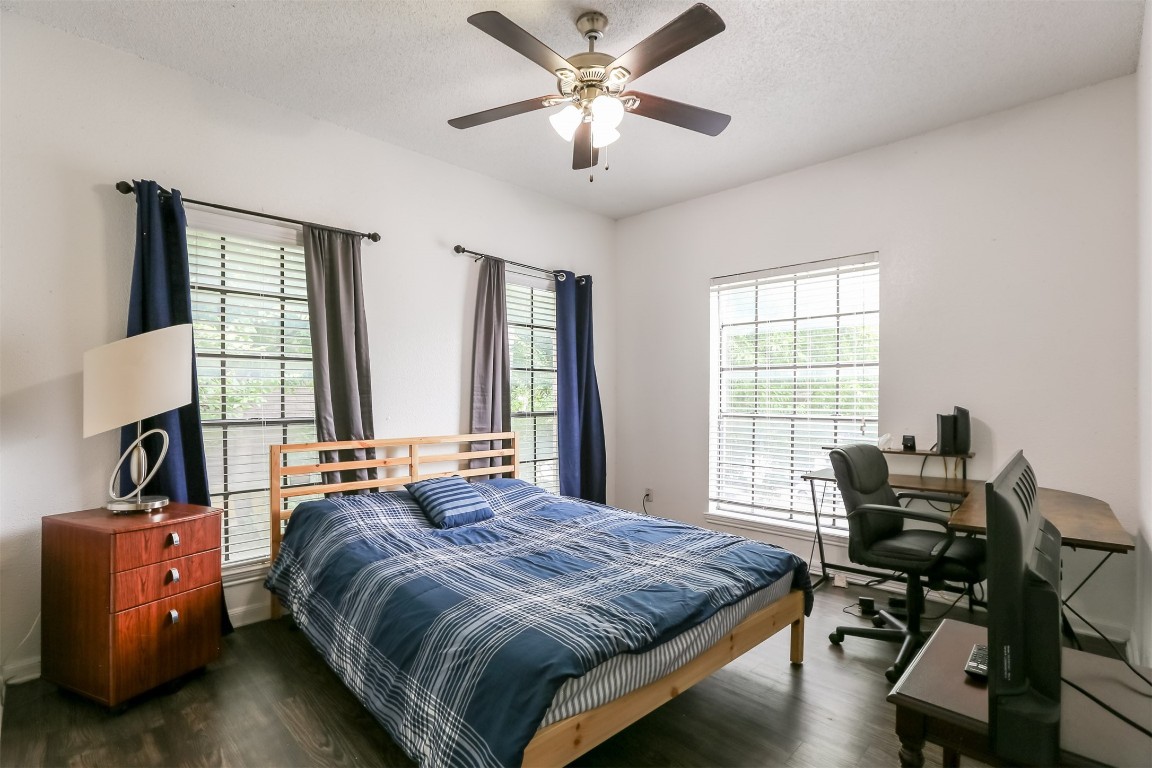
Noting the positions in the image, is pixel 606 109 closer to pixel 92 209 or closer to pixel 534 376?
pixel 92 209

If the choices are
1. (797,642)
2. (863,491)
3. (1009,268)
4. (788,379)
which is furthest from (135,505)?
(1009,268)

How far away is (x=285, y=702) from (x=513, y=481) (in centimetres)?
173

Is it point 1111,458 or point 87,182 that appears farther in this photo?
point 1111,458

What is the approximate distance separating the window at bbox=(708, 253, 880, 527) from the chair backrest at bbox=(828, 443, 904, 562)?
738 millimetres

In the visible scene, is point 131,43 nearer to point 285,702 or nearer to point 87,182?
point 87,182

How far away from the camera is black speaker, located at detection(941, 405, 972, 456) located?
314 centimetres

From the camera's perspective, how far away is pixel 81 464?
2.50 meters

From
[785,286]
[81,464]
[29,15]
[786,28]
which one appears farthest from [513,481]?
[29,15]

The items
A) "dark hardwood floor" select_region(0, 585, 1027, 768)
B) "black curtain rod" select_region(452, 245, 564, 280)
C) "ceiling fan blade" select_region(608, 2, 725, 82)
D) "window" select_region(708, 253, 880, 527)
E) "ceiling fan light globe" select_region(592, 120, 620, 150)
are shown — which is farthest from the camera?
"black curtain rod" select_region(452, 245, 564, 280)

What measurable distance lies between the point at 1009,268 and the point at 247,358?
4.28 metres

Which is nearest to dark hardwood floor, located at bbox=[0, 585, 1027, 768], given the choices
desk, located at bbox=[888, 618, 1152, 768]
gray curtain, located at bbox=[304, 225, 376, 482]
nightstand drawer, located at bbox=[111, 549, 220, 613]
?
nightstand drawer, located at bbox=[111, 549, 220, 613]

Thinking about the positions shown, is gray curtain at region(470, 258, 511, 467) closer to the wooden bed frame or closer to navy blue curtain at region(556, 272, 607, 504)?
the wooden bed frame

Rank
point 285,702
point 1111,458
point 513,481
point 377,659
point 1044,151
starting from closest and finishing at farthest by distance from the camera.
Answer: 1. point 377,659
2. point 285,702
3. point 1111,458
4. point 1044,151
5. point 513,481

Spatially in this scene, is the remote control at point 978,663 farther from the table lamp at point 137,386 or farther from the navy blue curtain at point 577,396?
the navy blue curtain at point 577,396
